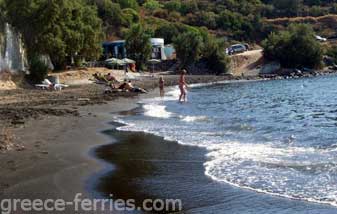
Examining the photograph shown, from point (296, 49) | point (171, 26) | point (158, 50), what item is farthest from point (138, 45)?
point (296, 49)

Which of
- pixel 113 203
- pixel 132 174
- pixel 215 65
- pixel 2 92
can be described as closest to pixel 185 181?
pixel 132 174

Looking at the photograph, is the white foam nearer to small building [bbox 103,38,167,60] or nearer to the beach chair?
the beach chair

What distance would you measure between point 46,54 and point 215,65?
46.8 m

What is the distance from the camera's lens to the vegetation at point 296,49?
104 m

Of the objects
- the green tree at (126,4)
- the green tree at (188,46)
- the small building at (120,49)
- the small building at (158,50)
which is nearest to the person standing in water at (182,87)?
the small building at (120,49)

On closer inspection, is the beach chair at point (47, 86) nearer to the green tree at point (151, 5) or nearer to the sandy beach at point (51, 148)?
the sandy beach at point (51, 148)

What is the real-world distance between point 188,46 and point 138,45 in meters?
11.6

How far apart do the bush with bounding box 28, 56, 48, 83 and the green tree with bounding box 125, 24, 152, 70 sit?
35.9 metres

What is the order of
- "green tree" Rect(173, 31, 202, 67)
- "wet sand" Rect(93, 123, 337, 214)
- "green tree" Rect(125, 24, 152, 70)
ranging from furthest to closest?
"green tree" Rect(173, 31, 202, 67) < "green tree" Rect(125, 24, 152, 70) < "wet sand" Rect(93, 123, 337, 214)

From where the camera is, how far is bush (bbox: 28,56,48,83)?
49.2 metres

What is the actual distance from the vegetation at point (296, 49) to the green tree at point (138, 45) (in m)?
31.9

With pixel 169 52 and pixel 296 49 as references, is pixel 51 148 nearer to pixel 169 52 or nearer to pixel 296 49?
pixel 169 52

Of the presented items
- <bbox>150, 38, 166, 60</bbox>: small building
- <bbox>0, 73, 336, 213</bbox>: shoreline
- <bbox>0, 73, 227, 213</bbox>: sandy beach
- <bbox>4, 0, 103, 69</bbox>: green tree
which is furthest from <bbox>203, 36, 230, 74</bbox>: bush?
<bbox>0, 73, 336, 213</bbox>: shoreline

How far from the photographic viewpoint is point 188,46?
93.2 metres
